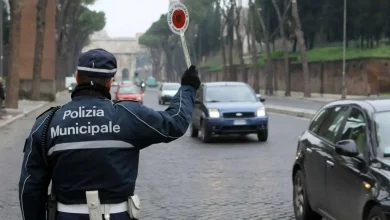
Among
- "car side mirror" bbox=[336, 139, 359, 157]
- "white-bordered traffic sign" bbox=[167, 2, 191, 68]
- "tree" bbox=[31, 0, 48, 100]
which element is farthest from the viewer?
"tree" bbox=[31, 0, 48, 100]

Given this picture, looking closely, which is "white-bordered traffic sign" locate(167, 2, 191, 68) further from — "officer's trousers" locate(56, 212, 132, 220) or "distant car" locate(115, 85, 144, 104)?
"distant car" locate(115, 85, 144, 104)

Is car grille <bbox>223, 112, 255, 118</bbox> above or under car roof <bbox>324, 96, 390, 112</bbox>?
under

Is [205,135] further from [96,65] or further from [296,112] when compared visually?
[96,65]

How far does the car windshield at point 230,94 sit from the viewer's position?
20.6 meters

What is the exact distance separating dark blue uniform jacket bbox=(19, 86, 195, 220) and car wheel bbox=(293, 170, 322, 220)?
15.3ft

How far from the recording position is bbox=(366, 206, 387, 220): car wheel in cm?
592

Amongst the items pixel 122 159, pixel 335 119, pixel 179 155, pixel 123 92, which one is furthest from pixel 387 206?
pixel 123 92

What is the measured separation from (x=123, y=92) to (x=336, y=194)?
123 feet

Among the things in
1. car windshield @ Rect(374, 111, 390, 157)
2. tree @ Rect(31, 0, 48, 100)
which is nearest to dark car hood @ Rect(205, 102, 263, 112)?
car windshield @ Rect(374, 111, 390, 157)

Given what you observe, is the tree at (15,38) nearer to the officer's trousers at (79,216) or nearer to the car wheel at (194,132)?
the car wheel at (194,132)

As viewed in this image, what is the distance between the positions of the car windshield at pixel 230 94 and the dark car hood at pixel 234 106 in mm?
343

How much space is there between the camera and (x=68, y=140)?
3.78 m

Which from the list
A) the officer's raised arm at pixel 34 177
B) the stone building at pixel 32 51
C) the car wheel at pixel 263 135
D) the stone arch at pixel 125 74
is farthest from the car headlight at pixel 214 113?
the stone arch at pixel 125 74

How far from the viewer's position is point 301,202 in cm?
859
